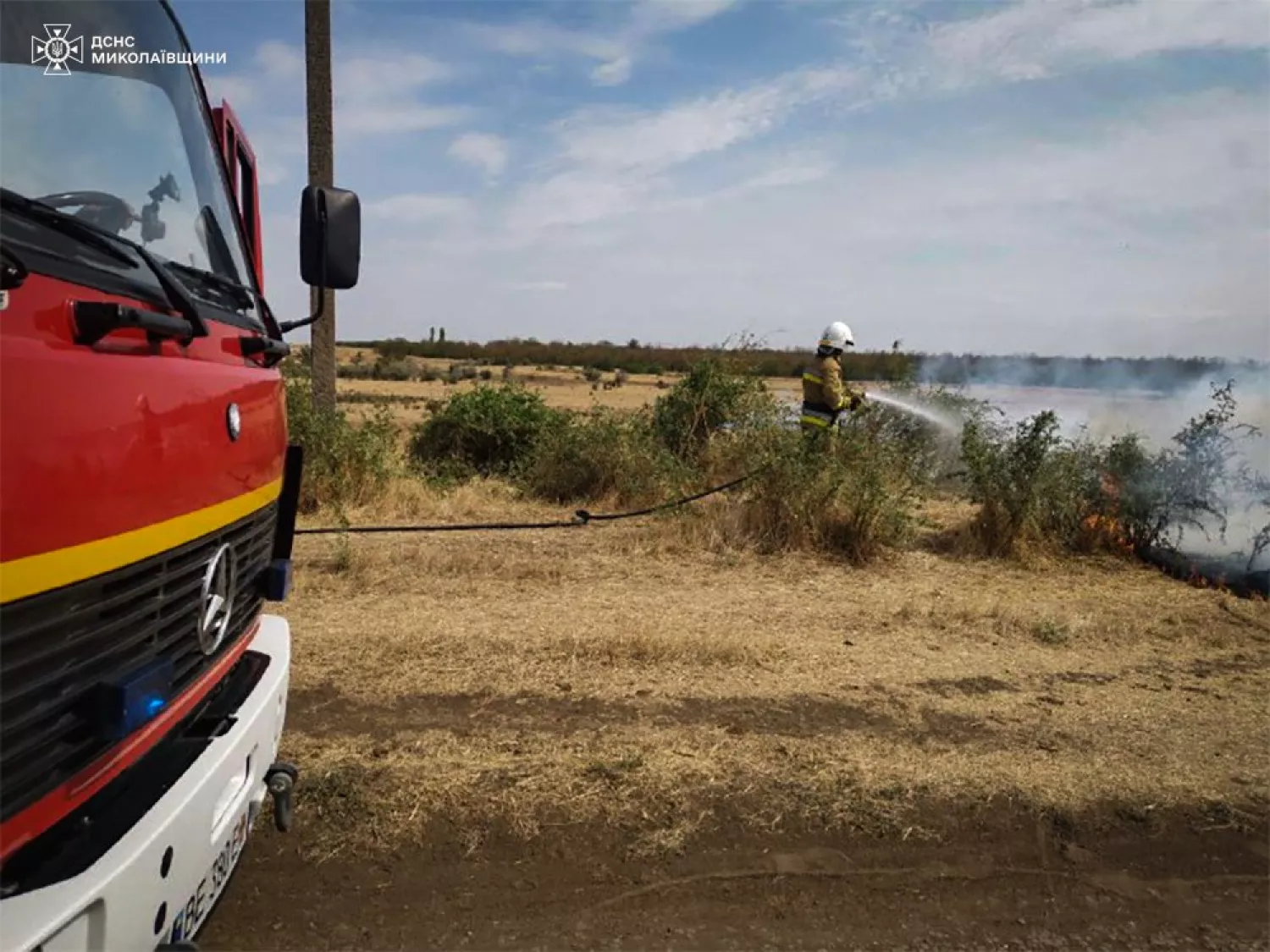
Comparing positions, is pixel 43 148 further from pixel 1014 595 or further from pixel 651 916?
pixel 1014 595

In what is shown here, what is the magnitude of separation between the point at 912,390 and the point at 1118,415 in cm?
229

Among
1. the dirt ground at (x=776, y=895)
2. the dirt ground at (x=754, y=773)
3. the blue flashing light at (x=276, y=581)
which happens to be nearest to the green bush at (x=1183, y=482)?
the dirt ground at (x=754, y=773)

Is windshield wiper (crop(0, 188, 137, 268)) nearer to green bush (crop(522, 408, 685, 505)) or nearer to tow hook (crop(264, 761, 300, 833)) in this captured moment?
tow hook (crop(264, 761, 300, 833))

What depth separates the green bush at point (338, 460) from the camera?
8.85m

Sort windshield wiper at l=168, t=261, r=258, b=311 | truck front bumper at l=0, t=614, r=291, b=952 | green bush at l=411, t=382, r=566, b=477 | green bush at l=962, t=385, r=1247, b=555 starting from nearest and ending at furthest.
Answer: truck front bumper at l=0, t=614, r=291, b=952 → windshield wiper at l=168, t=261, r=258, b=311 → green bush at l=962, t=385, r=1247, b=555 → green bush at l=411, t=382, r=566, b=477

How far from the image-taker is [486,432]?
11680mm

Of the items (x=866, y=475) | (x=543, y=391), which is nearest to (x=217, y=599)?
(x=866, y=475)

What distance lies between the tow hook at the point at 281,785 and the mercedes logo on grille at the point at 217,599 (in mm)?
537

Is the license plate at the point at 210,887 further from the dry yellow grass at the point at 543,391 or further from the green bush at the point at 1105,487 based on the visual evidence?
the dry yellow grass at the point at 543,391

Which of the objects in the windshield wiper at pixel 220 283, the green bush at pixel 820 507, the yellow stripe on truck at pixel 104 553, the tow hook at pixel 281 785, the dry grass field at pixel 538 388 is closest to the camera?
the yellow stripe on truck at pixel 104 553

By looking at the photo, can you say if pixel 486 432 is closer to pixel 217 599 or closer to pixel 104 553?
pixel 217 599

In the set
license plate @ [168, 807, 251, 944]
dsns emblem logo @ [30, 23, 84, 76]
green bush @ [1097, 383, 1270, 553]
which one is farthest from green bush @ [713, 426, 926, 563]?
dsns emblem logo @ [30, 23, 84, 76]

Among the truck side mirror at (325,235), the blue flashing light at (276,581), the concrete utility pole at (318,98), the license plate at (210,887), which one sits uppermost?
the concrete utility pole at (318,98)

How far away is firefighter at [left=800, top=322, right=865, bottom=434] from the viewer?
9.05m
